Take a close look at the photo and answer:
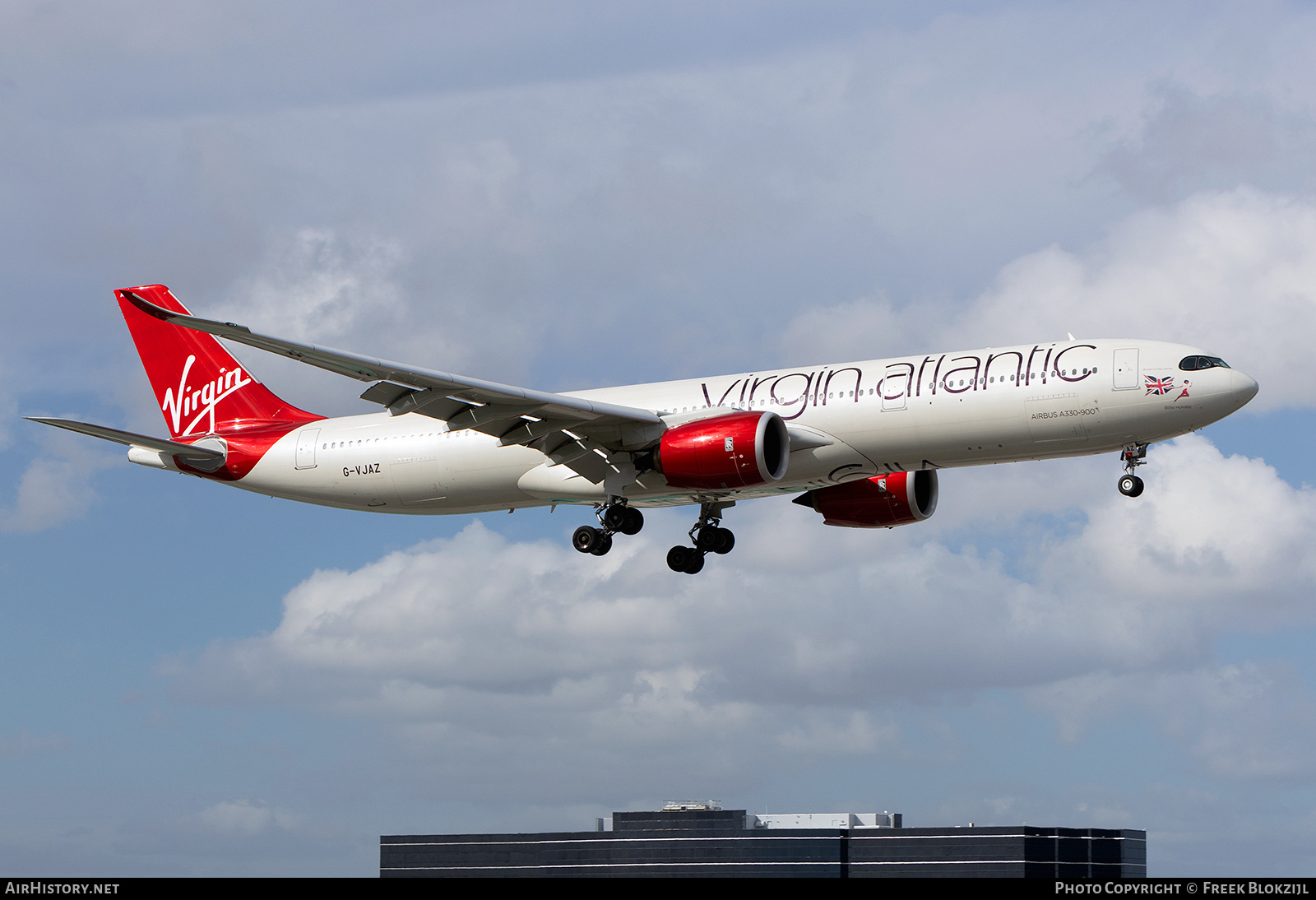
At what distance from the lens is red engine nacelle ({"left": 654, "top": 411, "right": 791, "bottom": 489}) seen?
4030 cm

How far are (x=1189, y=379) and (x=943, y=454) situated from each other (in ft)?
21.5

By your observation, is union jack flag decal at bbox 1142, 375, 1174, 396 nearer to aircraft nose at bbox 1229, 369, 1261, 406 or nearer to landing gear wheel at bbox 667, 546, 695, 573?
aircraft nose at bbox 1229, 369, 1261, 406

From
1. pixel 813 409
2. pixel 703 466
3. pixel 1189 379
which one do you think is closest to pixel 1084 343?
pixel 1189 379

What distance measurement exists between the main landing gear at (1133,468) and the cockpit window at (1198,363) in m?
2.35

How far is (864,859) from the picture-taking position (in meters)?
134

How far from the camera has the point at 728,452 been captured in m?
40.4

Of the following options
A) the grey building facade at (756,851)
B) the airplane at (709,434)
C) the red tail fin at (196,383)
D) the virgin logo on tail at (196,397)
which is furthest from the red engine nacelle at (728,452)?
the grey building facade at (756,851)

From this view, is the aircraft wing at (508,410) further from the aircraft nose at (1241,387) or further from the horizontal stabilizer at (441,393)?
the aircraft nose at (1241,387)

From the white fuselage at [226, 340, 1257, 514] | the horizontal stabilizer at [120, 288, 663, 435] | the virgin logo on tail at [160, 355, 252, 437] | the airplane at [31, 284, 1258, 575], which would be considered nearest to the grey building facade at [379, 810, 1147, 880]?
the virgin logo on tail at [160, 355, 252, 437]

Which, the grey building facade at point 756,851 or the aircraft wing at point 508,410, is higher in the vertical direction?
the aircraft wing at point 508,410

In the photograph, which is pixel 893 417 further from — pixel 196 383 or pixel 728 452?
pixel 196 383

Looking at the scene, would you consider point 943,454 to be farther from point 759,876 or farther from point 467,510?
point 759,876

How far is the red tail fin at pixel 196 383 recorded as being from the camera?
51.8 m

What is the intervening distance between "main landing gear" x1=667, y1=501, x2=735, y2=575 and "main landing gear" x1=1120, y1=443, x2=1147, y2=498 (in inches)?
513
